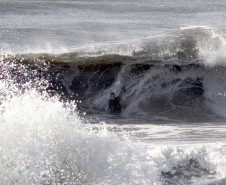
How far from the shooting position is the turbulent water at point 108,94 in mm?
4793

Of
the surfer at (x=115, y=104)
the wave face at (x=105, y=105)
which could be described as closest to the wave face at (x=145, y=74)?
the wave face at (x=105, y=105)

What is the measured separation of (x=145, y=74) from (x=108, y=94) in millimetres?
1212

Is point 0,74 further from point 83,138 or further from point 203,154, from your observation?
point 203,154

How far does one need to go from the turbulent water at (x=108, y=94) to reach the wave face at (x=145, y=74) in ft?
0.10

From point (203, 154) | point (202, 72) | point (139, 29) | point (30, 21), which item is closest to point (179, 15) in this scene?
point (139, 29)

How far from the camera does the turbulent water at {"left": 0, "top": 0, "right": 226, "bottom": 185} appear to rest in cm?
479

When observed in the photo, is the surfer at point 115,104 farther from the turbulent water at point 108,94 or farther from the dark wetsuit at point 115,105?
the turbulent water at point 108,94

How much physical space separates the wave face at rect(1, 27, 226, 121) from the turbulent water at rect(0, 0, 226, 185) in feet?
0.10

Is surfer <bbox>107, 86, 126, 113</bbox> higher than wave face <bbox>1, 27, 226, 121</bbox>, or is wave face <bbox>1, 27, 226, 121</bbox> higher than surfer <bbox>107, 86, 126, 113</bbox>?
wave face <bbox>1, 27, 226, 121</bbox>

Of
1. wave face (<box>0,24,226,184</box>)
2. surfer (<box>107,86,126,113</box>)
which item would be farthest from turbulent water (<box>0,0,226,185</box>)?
surfer (<box>107,86,126,113</box>)

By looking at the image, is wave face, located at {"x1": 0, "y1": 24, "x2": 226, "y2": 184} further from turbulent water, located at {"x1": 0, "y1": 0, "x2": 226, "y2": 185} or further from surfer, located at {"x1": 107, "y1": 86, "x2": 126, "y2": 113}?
surfer, located at {"x1": 107, "y1": 86, "x2": 126, "y2": 113}

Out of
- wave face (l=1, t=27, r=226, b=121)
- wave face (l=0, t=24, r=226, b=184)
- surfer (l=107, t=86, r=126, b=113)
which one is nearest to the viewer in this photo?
wave face (l=0, t=24, r=226, b=184)

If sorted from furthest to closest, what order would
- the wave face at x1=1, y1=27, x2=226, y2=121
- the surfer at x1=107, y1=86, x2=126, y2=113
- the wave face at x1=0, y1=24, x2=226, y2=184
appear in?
the wave face at x1=1, y1=27, x2=226, y2=121, the surfer at x1=107, y1=86, x2=126, y2=113, the wave face at x1=0, y1=24, x2=226, y2=184

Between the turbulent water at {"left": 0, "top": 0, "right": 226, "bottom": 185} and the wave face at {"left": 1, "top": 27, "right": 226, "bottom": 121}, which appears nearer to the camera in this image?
the turbulent water at {"left": 0, "top": 0, "right": 226, "bottom": 185}
